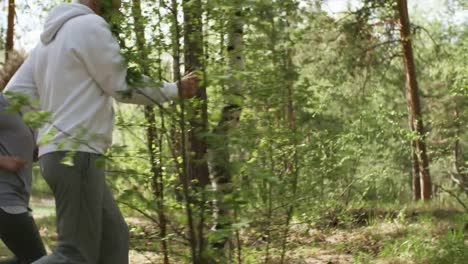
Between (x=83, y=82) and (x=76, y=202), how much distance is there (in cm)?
54

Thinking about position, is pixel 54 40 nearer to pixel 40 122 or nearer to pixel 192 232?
pixel 40 122

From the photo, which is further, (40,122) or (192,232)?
(192,232)

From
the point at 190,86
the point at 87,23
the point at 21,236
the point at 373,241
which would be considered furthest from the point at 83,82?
the point at 373,241

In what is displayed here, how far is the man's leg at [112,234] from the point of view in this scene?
122 inches

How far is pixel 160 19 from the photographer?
355 cm

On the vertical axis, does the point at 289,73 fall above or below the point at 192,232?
above

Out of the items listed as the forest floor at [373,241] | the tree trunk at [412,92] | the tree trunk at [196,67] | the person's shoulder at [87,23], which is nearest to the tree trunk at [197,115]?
the tree trunk at [196,67]

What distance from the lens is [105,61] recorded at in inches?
111

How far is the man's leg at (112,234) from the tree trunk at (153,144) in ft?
0.65

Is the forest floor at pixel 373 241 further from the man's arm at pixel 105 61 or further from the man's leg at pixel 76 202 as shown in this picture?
the man's arm at pixel 105 61

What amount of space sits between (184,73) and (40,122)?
796 mm

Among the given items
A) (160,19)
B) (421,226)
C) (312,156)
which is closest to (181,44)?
(160,19)

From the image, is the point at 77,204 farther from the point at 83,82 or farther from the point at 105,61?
the point at 105,61

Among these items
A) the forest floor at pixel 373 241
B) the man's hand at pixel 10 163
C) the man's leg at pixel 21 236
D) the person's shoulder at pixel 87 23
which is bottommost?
the forest floor at pixel 373 241
